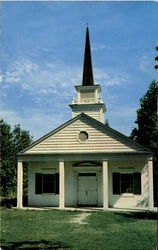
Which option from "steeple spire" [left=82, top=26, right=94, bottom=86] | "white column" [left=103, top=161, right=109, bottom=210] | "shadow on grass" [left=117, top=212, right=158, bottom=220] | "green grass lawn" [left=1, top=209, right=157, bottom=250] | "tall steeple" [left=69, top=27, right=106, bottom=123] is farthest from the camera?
"steeple spire" [left=82, top=26, right=94, bottom=86]

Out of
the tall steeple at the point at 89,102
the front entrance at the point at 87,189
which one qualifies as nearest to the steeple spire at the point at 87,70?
the tall steeple at the point at 89,102

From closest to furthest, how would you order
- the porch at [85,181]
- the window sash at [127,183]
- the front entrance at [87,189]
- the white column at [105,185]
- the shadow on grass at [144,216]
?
the shadow on grass at [144,216]
the white column at [105,185]
the porch at [85,181]
the window sash at [127,183]
the front entrance at [87,189]

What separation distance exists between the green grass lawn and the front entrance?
13.8ft

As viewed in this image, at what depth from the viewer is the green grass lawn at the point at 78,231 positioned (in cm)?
1101

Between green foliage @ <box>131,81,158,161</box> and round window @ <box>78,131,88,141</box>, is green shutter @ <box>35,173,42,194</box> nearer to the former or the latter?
round window @ <box>78,131,88,141</box>

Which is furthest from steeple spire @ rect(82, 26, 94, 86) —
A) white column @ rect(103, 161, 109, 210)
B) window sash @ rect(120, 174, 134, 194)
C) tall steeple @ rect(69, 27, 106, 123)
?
white column @ rect(103, 161, 109, 210)

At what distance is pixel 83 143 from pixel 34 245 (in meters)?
12.8

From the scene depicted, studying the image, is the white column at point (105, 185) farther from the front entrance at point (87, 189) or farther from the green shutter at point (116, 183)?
the front entrance at point (87, 189)

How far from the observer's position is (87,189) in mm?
24062

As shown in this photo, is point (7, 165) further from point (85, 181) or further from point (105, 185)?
point (105, 185)

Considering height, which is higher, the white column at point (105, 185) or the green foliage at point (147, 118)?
the green foliage at point (147, 118)

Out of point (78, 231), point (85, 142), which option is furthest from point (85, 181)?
point (78, 231)

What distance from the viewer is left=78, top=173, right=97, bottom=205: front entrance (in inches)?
945

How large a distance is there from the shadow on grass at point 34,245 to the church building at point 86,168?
34.9 ft
